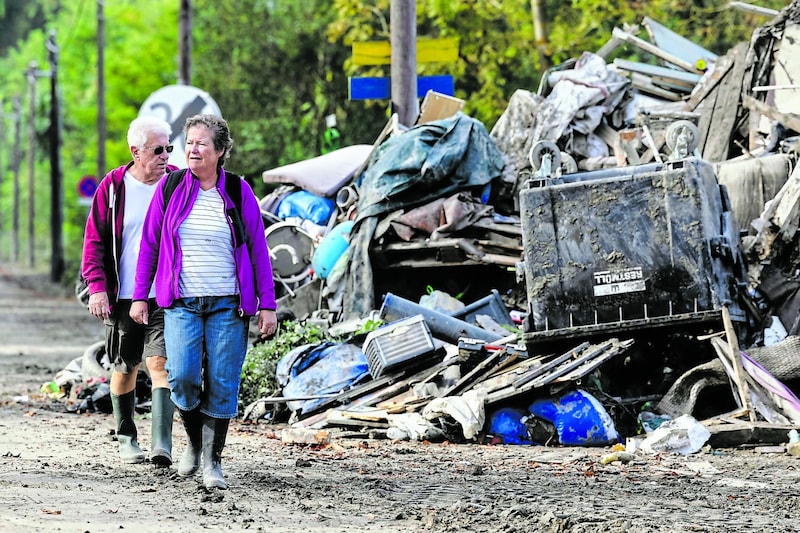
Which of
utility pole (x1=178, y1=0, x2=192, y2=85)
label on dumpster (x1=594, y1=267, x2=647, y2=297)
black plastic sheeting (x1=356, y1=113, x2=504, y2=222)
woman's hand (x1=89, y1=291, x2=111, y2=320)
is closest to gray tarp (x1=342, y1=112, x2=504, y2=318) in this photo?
black plastic sheeting (x1=356, y1=113, x2=504, y2=222)

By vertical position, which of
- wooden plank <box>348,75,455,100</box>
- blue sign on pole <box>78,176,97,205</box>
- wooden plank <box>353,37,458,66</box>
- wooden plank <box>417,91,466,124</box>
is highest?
wooden plank <box>353,37,458,66</box>

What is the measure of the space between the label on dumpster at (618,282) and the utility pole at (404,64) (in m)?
5.10

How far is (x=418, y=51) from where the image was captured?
15047 mm

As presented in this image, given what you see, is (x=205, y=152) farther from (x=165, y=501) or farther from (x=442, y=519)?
(x=442, y=519)

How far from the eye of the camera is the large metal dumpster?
946cm

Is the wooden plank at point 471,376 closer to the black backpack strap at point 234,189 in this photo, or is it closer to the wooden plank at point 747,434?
the wooden plank at point 747,434

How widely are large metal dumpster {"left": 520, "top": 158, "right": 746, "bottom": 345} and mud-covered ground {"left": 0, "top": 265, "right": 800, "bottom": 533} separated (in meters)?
1.27

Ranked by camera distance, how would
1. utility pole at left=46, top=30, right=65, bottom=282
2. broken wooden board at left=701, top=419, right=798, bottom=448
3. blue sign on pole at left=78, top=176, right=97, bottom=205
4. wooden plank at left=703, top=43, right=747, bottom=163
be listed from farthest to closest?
utility pole at left=46, top=30, right=65, bottom=282
blue sign on pole at left=78, top=176, right=97, bottom=205
wooden plank at left=703, top=43, right=747, bottom=163
broken wooden board at left=701, top=419, right=798, bottom=448

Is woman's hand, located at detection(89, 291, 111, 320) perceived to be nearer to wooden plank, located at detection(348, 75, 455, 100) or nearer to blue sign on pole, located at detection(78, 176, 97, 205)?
wooden plank, located at detection(348, 75, 455, 100)

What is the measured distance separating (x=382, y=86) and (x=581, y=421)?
21.8 feet

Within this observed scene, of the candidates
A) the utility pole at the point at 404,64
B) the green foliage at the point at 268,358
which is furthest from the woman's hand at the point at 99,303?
the utility pole at the point at 404,64

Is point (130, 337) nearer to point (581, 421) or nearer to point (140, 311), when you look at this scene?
point (140, 311)

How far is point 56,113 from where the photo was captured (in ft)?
152

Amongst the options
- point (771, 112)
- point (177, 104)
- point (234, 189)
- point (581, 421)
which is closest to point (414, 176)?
point (771, 112)
